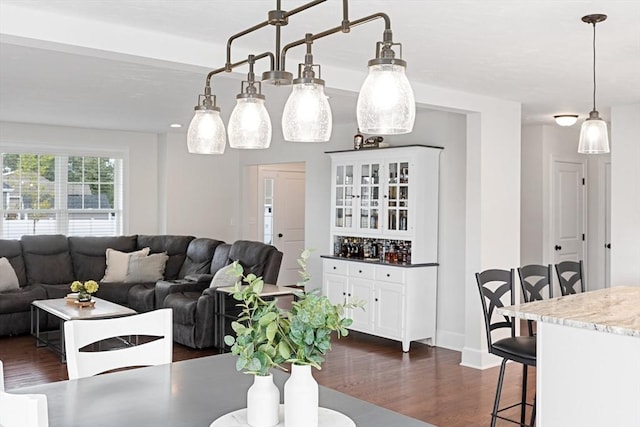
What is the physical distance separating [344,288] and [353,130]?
1.95 meters

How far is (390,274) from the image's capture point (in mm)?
6191

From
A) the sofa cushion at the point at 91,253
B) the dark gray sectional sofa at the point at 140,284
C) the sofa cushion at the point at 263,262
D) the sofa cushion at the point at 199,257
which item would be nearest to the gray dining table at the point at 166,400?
the dark gray sectional sofa at the point at 140,284

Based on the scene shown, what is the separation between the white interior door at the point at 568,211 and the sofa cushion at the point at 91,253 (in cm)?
544

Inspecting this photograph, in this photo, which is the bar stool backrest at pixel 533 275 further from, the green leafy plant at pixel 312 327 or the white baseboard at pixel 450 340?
the green leafy plant at pixel 312 327

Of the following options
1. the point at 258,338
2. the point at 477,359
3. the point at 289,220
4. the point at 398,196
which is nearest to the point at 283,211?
the point at 289,220

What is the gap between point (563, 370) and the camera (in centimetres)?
305

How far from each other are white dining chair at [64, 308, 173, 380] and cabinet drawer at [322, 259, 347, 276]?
14.1 feet

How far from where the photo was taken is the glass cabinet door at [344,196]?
22.6 feet

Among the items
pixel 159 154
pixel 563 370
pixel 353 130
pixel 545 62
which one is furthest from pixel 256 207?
pixel 563 370

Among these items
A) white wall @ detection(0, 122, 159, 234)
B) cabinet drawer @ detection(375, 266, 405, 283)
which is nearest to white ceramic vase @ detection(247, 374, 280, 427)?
cabinet drawer @ detection(375, 266, 405, 283)

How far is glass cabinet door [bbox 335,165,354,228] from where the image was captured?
6898 millimetres

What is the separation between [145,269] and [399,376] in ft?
12.3

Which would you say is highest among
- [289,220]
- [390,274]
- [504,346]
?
[289,220]

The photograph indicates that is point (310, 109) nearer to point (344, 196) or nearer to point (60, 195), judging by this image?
point (344, 196)
